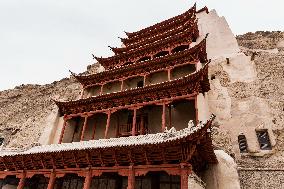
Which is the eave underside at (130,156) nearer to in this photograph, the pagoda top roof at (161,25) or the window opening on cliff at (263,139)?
the window opening on cliff at (263,139)

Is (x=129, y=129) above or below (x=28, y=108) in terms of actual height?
below

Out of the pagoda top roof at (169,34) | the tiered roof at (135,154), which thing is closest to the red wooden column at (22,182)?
the tiered roof at (135,154)

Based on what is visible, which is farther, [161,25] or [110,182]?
[161,25]

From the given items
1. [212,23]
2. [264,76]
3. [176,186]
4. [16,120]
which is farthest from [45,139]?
[212,23]

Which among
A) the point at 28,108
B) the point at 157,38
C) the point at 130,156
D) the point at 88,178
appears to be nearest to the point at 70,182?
the point at 88,178

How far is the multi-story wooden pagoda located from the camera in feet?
34.2

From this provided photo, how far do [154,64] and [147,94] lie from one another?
152 inches

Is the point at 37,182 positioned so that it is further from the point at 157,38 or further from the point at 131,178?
the point at 157,38

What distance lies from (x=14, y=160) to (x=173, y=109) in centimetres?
918

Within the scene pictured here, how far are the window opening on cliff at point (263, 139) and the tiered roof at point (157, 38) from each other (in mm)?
9255

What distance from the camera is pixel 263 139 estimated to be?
15.1 metres

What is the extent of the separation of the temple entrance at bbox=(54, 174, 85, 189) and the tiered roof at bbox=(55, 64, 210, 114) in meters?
4.54

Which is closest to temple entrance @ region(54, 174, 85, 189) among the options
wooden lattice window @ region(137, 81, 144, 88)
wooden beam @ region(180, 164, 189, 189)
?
wooden beam @ region(180, 164, 189, 189)

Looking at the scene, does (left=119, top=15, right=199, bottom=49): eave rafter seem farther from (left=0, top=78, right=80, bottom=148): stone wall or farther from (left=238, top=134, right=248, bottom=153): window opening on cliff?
(left=238, top=134, right=248, bottom=153): window opening on cliff
